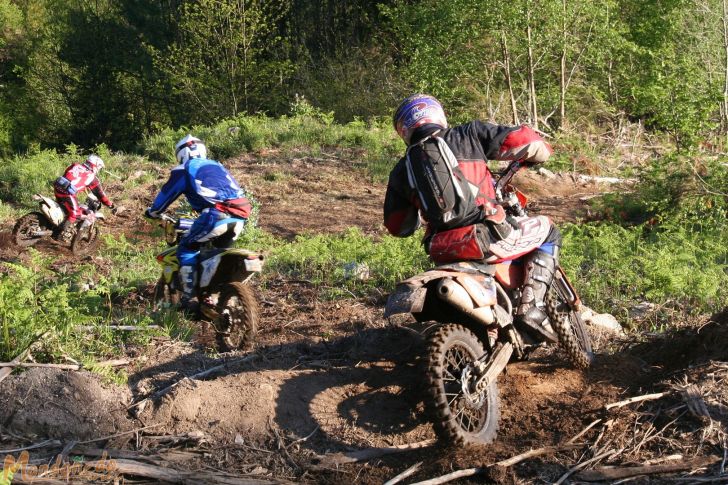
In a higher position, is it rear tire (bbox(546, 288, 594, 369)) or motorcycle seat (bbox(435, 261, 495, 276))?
motorcycle seat (bbox(435, 261, 495, 276))

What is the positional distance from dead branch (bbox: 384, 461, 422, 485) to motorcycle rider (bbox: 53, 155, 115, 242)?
10093 mm

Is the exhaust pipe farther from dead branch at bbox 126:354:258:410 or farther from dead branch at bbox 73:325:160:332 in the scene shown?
dead branch at bbox 73:325:160:332

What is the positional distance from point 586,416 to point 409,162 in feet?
6.10

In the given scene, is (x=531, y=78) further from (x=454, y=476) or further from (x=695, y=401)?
(x=454, y=476)

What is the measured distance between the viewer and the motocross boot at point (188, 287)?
7.29 metres

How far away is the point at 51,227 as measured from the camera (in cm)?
1320

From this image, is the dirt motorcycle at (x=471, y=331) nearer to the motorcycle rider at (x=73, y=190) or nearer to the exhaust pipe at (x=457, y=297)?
the exhaust pipe at (x=457, y=297)

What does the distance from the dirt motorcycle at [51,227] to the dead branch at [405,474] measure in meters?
9.84

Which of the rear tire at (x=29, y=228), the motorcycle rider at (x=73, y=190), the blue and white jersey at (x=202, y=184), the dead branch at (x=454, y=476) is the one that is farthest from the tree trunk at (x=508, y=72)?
the dead branch at (x=454, y=476)

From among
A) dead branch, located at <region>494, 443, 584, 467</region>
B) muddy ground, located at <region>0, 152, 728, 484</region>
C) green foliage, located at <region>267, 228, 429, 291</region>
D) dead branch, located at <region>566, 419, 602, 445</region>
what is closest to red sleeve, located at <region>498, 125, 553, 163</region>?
muddy ground, located at <region>0, 152, 728, 484</region>

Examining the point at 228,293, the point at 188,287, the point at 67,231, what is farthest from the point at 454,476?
the point at 67,231

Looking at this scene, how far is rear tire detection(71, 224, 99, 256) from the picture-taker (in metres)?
13.1

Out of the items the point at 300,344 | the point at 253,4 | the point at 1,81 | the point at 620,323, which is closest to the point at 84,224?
the point at 300,344

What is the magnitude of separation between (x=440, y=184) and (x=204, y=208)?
10.9 feet
